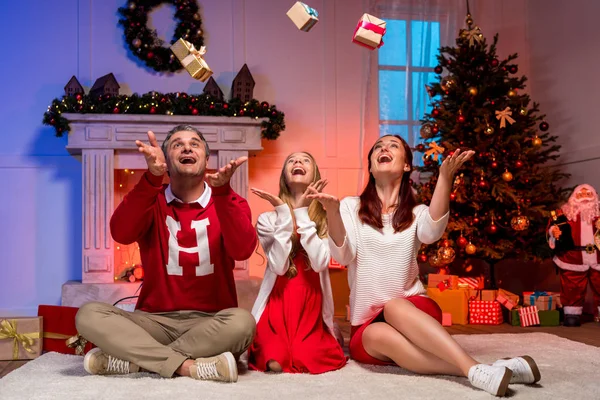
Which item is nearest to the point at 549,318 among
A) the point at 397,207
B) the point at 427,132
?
the point at 427,132

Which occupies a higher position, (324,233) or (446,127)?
(446,127)

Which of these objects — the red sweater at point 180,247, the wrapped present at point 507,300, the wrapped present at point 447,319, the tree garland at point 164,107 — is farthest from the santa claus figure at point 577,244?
the red sweater at point 180,247

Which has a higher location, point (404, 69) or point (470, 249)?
point (404, 69)

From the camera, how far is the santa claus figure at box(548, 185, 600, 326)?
4.36 metres

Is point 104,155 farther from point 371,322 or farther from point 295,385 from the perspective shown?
point 295,385

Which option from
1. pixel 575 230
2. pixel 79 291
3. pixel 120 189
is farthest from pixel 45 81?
pixel 575 230

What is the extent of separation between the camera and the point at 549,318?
4.37m

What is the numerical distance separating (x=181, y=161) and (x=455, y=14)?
408 cm

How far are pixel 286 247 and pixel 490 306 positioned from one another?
237 cm

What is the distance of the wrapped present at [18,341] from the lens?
314 cm

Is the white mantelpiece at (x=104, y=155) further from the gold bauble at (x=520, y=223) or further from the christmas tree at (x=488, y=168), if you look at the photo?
the gold bauble at (x=520, y=223)

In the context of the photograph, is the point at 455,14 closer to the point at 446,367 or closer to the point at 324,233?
the point at 324,233

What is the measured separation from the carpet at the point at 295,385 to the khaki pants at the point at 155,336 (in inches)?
3.3

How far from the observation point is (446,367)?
2361mm
